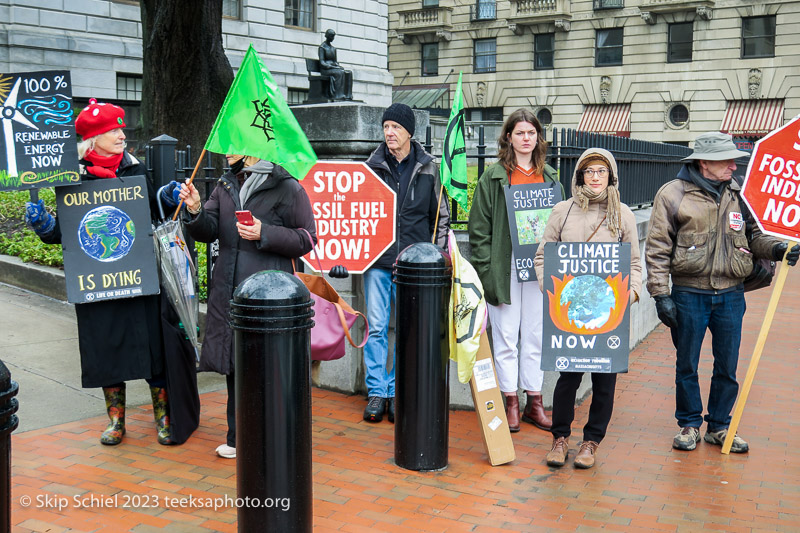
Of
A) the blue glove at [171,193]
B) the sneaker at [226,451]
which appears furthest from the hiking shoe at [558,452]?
the blue glove at [171,193]

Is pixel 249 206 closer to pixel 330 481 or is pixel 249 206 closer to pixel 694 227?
pixel 330 481

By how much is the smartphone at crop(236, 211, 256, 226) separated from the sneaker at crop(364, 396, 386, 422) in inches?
73.5

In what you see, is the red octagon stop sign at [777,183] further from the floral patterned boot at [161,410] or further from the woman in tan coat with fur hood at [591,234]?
the floral patterned boot at [161,410]

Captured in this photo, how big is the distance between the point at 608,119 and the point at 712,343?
38028 millimetres

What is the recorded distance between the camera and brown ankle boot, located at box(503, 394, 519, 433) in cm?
596

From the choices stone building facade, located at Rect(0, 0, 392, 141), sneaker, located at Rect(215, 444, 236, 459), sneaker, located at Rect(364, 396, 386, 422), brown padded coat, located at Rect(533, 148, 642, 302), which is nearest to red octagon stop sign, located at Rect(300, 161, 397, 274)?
sneaker, located at Rect(364, 396, 386, 422)

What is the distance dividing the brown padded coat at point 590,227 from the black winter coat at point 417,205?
93 centimetres

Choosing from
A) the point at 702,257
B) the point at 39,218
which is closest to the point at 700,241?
the point at 702,257

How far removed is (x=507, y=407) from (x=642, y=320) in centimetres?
356

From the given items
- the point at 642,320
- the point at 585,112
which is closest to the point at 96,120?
the point at 642,320

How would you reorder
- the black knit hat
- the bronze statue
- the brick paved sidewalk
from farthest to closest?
the bronze statue, the black knit hat, the brick paved sidewalk

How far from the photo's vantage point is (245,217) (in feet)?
16.0

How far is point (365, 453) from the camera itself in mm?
5430

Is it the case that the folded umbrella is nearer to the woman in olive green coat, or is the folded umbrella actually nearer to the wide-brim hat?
the woman in olive green coat
